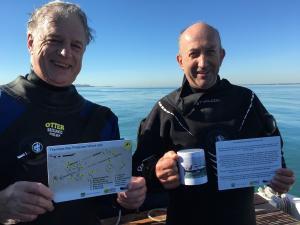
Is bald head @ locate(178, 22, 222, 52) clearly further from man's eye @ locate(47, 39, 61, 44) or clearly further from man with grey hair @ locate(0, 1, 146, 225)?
man's eye @ locate(47, 39, 61, 44)

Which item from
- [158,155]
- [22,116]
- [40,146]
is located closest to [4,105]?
[22,116]

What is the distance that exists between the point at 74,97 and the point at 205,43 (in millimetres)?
925

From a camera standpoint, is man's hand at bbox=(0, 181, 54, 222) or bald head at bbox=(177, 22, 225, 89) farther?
bald head at bbox=(177, 22, 225, 89)

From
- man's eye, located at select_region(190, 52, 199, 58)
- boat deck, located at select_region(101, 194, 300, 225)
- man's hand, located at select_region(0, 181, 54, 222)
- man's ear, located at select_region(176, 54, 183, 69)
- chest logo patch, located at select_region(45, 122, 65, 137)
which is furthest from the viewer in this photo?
boat deck, located at select_region(101, 194, 300, 225)

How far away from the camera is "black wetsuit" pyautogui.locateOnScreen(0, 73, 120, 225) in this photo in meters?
1.54

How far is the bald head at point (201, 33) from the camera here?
215 centimetres

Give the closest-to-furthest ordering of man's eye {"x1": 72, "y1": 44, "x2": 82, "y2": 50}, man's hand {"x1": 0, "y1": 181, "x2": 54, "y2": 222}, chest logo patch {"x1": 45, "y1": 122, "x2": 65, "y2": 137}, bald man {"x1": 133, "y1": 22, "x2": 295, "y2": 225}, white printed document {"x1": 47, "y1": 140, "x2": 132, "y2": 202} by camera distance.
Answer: man's hand {"x1": 0, "y1": 181, "x2": 54, "y2": 222}, white printed document {"x1": 47, "y1": 140, "x2": 132, "y2": 202}, chest logo patch {"x1": 45, "y1": 122, "x2": 65, "y2": 137}, man's eye {"x1": 72, "y1": 44, "x2": 82, "y2": 50}, bald man {"x1": 133, "y1": 22, "x2": 295, "y2": 225}

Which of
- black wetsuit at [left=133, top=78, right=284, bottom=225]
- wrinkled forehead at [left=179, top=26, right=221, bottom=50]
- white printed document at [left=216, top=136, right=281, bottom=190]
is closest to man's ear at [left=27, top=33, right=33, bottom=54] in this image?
black wetsuit at [left=133, top=78, right=284, bottom=225]

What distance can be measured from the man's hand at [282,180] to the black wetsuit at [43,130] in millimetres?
993

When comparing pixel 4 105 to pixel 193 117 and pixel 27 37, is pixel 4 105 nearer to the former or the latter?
pixel 27 37

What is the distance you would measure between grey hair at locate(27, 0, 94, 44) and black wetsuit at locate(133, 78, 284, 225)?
2.54ft

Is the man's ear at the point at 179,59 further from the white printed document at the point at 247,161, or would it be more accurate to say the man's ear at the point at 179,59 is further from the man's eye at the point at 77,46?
the man's eye at the point at 77,46

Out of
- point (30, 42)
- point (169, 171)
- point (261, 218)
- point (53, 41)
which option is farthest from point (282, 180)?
point (261, 218)

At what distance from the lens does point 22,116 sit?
5.23 ft
